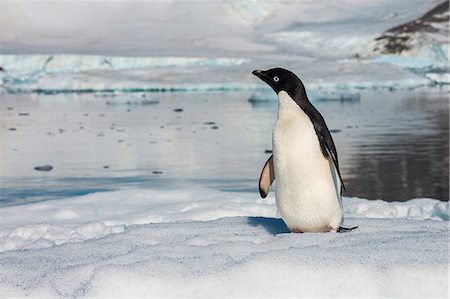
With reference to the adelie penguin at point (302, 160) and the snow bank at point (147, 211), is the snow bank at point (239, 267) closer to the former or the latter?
the adelie penguin at point (302, 160)

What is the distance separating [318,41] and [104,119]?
6004 centimetres

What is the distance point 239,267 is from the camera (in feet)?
9.29

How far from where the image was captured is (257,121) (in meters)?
20.3

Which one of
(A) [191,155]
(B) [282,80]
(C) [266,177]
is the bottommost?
(A) [191,155]

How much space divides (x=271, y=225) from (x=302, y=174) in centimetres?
50

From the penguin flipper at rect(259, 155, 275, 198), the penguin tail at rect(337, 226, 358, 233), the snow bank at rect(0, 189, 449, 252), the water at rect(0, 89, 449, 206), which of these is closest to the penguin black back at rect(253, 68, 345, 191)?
the penguin tail at rect(337, 226, 358, 233)

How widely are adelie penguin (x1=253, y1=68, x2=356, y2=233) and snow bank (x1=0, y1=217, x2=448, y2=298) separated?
0.59 ft

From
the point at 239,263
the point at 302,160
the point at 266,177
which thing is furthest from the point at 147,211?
the point at 239,263

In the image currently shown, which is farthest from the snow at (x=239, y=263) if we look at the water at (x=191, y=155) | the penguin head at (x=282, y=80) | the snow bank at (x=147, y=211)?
the water at (x=191, y=155)

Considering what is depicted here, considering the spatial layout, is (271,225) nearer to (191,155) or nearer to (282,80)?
(282,80)

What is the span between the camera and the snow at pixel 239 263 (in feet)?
8.91

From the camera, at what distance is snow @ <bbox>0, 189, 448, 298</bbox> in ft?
8.91

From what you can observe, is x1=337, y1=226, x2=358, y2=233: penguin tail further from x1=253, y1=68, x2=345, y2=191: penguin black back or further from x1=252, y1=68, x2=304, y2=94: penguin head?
x1=252, y1=68, x2=304, y2=94: penguin head

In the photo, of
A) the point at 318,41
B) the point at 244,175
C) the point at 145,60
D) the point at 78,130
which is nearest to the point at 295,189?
the point at 244,175
